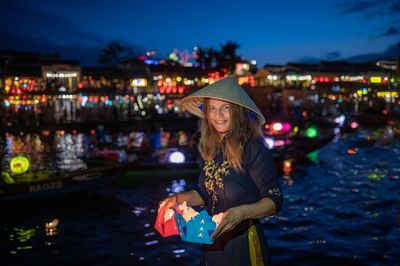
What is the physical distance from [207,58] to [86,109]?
92.5 feet

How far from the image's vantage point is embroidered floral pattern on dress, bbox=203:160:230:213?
9.37 feet

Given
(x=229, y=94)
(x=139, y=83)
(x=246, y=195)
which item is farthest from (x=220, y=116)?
(x=139, y=83)

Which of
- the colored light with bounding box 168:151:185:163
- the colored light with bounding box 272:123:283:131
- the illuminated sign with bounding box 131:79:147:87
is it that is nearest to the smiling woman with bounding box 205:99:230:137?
the colored light with bounding box 168:151:185:163

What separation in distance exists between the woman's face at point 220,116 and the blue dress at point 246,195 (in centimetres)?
20

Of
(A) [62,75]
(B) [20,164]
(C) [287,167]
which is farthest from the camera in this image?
(A) [62,75]

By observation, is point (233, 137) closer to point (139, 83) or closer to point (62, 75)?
point (62, 75)

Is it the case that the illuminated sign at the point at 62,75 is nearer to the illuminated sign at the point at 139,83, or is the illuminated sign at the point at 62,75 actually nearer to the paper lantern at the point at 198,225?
the illuminated sign at the point at 139,83

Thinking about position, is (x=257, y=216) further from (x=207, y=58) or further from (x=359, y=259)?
(x=207, y=58)

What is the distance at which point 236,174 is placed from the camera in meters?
2.79

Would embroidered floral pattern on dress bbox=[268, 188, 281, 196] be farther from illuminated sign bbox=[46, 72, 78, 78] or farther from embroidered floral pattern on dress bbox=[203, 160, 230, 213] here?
illuminated sign bbox=[46, 72, 78, 78]

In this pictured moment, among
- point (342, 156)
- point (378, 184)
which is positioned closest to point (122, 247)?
point (378, 184)

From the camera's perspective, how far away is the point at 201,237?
2.57m

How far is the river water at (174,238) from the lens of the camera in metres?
8.52

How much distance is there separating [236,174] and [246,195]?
Answer: 0.47 ft
